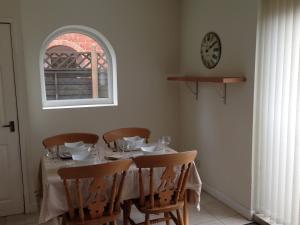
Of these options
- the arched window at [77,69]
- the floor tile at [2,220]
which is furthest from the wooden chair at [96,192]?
the arched window at [77,69]

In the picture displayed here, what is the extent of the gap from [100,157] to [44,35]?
162cm

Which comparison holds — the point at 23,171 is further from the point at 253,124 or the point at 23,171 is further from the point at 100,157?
the point at 253,124

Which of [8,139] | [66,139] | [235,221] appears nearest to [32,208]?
[8,139]

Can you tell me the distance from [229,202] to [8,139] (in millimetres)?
2449

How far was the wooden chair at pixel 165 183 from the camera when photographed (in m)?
2.15

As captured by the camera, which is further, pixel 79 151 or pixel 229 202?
pixel 229 202

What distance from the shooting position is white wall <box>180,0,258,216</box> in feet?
9.45

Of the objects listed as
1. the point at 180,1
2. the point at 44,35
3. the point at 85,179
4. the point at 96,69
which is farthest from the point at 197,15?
the point at 85,179

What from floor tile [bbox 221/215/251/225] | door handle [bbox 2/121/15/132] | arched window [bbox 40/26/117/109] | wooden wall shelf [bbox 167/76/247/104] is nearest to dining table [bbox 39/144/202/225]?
floor tile [bbox 221/215/251/225]

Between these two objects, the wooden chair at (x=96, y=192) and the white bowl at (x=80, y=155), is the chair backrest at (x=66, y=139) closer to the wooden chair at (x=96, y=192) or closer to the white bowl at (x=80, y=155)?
the white bowl at (x=80, y=155)

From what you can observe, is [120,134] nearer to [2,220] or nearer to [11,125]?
[11,125]

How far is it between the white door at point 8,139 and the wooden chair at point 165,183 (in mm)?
1464

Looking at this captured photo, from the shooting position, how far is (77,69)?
3682 millimetres

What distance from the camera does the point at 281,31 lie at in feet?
8.26
